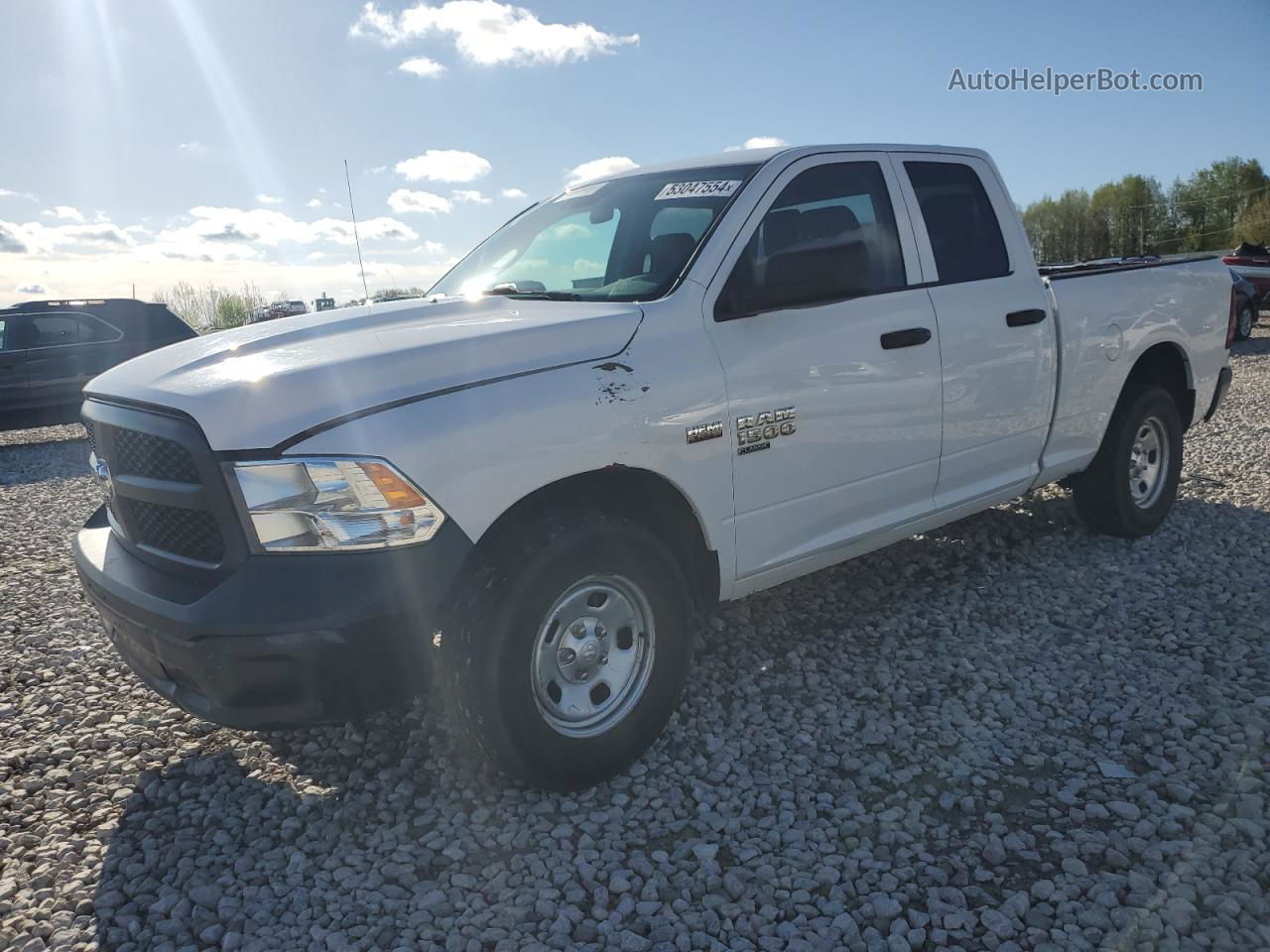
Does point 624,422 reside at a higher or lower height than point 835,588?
higher

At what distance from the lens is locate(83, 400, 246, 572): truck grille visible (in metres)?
2.37

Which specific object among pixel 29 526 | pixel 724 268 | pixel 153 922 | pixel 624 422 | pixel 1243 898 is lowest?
pixel 1243 898

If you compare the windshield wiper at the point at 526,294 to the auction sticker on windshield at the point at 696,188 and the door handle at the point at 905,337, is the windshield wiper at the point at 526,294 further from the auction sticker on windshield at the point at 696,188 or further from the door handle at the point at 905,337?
the door handle at the point at 905,337

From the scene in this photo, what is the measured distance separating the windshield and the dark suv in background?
9.02 meters

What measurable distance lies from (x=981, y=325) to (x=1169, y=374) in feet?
6.55

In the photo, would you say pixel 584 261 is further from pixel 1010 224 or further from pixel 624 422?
pixel 1010 224

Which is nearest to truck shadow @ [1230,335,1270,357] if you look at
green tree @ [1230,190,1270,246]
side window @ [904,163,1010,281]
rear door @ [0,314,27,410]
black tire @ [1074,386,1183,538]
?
black tire @ [1074,386,1183,538]

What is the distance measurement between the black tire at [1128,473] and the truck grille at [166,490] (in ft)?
14.5

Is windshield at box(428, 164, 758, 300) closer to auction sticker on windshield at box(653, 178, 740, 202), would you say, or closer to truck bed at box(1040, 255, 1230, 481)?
auction sticker on windshield at box(653, 178, 740, 202)

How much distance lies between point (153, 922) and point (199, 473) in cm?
123

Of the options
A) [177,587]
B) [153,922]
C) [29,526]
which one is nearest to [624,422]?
[177,587]

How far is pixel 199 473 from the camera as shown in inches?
94.1

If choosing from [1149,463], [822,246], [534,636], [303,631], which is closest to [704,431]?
[822,246]

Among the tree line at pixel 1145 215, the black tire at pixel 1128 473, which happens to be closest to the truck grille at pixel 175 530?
the black tire at pixel 1128 473
